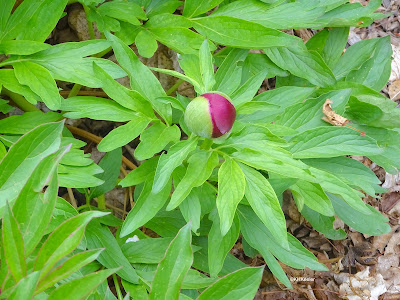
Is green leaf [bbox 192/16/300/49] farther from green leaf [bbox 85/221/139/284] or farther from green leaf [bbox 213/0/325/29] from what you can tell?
green leaf [bbox 85/221/139/284]

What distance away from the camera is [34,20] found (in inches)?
46.8

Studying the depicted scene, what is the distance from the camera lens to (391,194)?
197 centimetres

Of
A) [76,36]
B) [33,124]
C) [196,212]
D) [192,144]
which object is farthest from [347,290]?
[76,36]

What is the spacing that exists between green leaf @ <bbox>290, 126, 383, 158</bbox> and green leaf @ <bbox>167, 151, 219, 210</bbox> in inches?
9.4

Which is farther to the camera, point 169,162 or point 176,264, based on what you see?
point 169,162

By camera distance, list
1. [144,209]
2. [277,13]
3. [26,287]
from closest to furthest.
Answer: [26,287], [144,209], [277,13]

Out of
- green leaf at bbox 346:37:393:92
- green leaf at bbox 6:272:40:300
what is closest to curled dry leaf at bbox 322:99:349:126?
green leaf at bbox 346:37:393:92

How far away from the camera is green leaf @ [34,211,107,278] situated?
647mm

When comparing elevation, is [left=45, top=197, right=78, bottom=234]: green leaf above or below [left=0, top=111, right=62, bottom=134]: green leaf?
below

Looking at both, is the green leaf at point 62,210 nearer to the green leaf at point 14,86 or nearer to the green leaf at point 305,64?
the green leaf at point 14,86

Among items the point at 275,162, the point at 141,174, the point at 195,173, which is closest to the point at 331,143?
the point at 275,162

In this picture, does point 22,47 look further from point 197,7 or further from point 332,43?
point 332,43

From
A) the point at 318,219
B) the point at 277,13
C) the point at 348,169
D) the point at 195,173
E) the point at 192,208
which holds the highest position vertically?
the point at 277,13

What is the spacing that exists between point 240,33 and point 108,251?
0.71m
